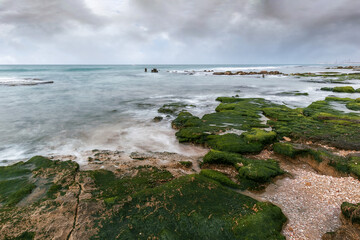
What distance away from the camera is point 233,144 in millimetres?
8930

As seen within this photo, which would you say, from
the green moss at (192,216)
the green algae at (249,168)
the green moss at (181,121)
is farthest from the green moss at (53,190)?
the green moss at (181,121)

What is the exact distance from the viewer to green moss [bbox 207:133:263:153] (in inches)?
342

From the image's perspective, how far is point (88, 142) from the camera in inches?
417

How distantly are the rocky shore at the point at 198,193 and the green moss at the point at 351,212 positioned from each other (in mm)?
23

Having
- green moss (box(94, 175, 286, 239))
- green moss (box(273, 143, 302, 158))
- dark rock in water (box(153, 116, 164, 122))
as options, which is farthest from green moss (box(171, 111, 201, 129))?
green moss (box(94, 175, 286, 239))

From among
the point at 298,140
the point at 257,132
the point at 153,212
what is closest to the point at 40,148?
the point at 153,212

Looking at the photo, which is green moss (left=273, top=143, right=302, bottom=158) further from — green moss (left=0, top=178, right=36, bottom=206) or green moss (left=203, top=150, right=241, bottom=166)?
green moss (left=0, top=178, right=36, bottom=206)

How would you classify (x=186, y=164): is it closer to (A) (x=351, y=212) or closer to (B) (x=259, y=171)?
(B) (x=259, y=171)

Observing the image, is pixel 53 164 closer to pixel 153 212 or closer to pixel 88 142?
pixel 88 142

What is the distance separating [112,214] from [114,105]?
54.7ft

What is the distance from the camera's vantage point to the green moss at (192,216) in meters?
4.28

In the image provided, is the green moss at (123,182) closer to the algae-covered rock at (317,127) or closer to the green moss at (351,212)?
the green moss at (351,212)

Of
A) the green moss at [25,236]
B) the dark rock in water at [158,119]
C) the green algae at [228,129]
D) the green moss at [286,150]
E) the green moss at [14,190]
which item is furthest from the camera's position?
the dark rock in water at [158,119]

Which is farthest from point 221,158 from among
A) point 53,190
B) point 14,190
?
point 14,190
